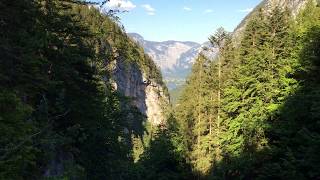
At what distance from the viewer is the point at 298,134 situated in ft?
88.7

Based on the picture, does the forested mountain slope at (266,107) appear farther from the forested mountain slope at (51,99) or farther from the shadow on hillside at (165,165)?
the forested mountain slope at (51,99)

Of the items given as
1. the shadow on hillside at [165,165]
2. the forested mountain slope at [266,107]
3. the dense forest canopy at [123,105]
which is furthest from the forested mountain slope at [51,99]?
the shadow on hillside at [165,165]

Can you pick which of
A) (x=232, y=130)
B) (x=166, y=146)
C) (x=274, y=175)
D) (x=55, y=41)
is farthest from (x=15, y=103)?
(x=166, y=146)

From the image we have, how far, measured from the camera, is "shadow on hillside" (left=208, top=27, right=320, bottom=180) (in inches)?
922

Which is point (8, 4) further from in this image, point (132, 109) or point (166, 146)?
point (166, 146)

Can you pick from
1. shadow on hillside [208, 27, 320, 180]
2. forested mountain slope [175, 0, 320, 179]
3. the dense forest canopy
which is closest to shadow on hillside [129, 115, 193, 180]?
the dense forest canopy

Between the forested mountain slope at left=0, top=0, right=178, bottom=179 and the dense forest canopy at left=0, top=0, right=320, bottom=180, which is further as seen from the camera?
the dense forest canopy at left=0, top=0, right=320, bottom=180

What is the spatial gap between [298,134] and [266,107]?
7198 mm

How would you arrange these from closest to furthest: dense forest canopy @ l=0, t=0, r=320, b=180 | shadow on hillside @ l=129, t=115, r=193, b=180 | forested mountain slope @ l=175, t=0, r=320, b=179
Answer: dense forest canopy @ l=0, t=0, r=320, b=180 → forested mountain slope @ l=175, t=0, r=320, b=179 → shadow on hillside @ l=129, t=115, r=193, b=180

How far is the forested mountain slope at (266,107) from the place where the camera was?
26.6 metres

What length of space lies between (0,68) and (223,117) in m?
30.6

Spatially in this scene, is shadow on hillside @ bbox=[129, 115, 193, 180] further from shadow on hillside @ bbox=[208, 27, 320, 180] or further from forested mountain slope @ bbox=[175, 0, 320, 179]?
shadow on hillside @ bbox=[208, 27, 320, 180]

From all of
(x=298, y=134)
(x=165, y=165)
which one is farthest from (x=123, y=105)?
(x=298, y=134)

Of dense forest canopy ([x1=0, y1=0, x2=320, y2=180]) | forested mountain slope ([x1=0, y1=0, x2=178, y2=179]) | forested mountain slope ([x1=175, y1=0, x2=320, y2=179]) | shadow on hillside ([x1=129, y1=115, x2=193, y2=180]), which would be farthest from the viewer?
shadow on hillside ([x1=129, y1=115, x2=193, y2=180])
